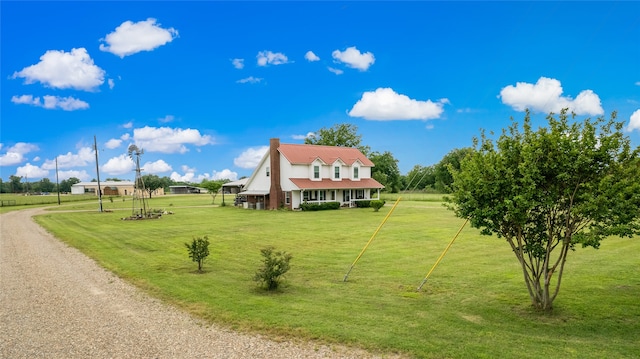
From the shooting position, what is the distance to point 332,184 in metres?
45.8

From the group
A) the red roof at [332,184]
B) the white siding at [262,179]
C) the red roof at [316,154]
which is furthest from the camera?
the white siding at [262,179]

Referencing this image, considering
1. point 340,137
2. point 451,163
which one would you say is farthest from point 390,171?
point 451,163

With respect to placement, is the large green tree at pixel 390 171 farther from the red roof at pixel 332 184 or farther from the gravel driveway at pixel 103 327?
the gravel driveway at pixel 103 327

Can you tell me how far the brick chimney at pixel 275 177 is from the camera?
44.0 meters

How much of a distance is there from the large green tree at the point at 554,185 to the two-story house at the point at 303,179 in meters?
33.7

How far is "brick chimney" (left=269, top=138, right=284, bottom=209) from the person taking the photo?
44031mm

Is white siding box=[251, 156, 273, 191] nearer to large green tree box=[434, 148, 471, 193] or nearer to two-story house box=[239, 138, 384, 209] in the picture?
two-story house box=[239, 138, 384, 209]

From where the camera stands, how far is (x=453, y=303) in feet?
33.6

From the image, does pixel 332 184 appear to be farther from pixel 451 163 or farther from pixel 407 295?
pixel 407 295

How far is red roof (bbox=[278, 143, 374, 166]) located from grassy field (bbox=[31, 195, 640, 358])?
25.0m

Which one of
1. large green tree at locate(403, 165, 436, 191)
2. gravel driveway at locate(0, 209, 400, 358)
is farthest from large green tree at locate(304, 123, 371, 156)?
gravel driveway at locate(0, 209, 400, 358)

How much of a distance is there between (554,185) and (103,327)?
9520 millimetres

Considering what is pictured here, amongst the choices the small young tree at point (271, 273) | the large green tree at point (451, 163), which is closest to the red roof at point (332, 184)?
the large green tree at point (451, 163)

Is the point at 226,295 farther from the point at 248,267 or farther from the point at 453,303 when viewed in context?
the point at 453,303
